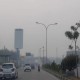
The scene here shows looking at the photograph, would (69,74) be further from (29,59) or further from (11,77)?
(29,59)

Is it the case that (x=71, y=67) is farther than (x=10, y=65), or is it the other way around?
(x=71, y=67)

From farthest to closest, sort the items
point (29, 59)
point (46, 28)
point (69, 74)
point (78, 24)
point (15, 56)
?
point (15, 56)
point (29, 59)
point (46, 28)
point (69, 74)
point (78, 24)

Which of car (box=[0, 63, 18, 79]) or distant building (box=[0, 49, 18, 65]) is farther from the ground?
distant building (box=[0, 49, 18, 65])

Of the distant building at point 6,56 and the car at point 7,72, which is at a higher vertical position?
the distant building at point 6,56

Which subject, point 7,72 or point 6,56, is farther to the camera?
point 6,56

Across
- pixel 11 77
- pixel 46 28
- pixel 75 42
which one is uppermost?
pixel 46 28

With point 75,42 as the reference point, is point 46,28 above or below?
above

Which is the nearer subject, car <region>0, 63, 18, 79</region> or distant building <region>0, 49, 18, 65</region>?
car <region>0, 63, 18, 79</region>

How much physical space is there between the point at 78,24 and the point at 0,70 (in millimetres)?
9803

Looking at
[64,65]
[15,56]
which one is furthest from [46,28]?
[15,56]

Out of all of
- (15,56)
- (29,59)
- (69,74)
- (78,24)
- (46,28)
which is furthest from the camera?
(15,56)

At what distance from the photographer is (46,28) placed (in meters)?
82.6

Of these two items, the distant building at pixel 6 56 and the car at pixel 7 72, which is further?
the distant building at pixel 6 56

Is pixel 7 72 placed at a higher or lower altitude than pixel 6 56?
lower
